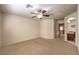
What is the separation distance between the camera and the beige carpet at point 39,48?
1.93 m

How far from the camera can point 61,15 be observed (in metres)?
1.99

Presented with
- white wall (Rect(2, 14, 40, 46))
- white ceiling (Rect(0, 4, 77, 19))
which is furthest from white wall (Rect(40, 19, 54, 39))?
white ceiling (Rect(0, 4, 77, 19))

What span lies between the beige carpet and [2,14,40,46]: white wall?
0.12 m

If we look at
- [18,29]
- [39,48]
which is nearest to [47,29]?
[39,48]

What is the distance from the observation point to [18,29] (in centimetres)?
201

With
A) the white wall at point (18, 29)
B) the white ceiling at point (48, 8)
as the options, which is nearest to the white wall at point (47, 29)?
the white wall at point (18, 29)

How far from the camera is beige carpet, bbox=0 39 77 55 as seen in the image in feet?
6.32

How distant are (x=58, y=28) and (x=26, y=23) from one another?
739 millimetres

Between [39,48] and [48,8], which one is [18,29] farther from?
[48,8]

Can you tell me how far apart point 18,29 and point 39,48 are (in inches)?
24.6
